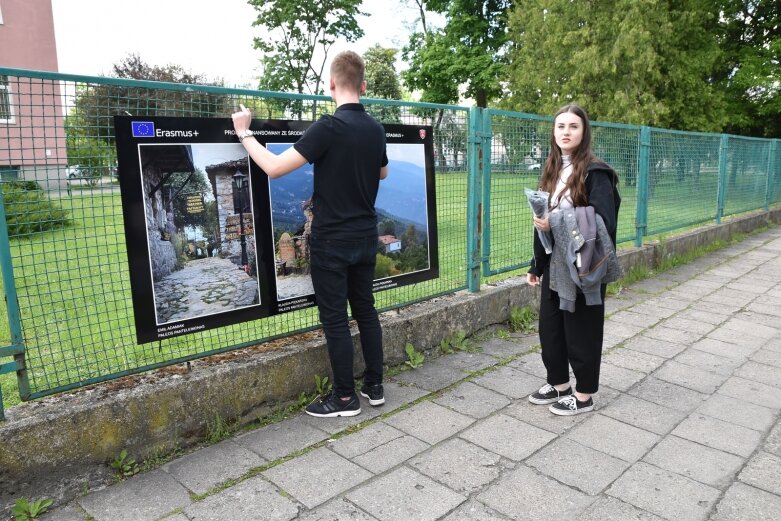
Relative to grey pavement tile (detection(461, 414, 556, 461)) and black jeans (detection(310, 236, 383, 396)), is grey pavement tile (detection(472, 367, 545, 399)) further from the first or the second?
black jeans (detection(310, 236, 383, 396))

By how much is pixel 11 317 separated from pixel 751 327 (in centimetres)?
605

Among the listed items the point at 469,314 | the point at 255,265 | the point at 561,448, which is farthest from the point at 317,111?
the point at 561,448

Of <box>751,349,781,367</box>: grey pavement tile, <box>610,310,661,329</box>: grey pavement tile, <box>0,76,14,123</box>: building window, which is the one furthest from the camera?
<box>610,310,661,329</box>: grey pavement tile

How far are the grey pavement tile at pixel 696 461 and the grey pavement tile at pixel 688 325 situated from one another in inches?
98.4

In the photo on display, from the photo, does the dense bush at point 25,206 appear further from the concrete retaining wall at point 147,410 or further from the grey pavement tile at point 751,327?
the grey pavement tile at point 751,327

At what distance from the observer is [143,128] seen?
2.87 metres

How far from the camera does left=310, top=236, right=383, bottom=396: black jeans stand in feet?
10.7

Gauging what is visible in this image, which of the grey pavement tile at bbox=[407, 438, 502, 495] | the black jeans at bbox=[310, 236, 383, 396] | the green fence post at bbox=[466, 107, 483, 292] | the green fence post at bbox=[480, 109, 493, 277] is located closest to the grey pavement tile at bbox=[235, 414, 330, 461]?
the black jeans at bbox=[310, 236, 383, 396]

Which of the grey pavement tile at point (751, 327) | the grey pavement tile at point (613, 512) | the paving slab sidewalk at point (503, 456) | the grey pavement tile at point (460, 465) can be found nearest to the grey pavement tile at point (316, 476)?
the paving slab sidewalk at point (503, 456)

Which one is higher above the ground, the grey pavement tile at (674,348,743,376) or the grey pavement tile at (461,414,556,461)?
the grey pavement tile at (461,414,556,461)

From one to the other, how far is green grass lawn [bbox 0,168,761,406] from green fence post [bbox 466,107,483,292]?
6cm

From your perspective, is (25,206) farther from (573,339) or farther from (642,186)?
(642,186)

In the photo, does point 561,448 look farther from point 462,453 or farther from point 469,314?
point 469,314

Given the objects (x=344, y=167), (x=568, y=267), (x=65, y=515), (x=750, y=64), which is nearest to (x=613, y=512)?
(x=568, y=267)
